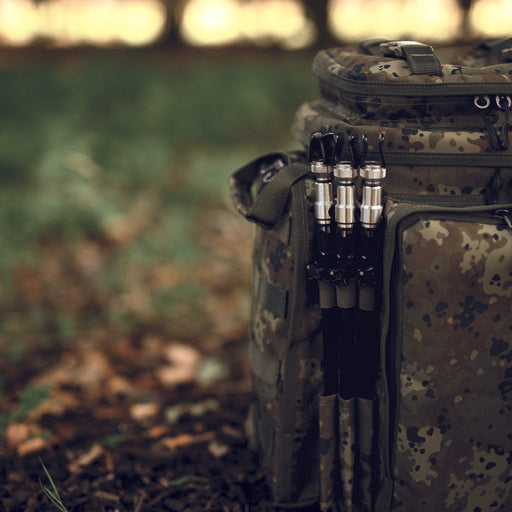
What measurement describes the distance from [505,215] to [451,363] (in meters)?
0.44

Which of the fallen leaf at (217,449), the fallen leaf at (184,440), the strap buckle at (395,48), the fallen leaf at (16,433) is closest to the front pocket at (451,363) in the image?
the strap buckle at (395,48)

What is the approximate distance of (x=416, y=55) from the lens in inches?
60.8

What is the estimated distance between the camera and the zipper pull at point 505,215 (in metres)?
1.47

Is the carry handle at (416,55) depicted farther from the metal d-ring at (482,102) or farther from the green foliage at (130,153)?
the green foliage at (130,153)

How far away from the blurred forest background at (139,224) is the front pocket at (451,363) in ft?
2.09

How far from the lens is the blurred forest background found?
221 cm

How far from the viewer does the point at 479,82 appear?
1488 mm

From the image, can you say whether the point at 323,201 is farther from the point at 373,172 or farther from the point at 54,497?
the point at 54,497

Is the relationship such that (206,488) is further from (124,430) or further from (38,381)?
(38,381)

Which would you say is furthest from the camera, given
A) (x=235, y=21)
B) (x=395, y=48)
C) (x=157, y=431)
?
(x=235, y=21)

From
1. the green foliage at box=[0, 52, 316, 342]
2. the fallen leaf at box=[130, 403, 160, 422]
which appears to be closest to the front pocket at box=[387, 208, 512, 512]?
the fallen leaf at box=[130, 403, 160, 422]

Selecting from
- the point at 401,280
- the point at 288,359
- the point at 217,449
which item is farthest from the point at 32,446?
the point at 401,280

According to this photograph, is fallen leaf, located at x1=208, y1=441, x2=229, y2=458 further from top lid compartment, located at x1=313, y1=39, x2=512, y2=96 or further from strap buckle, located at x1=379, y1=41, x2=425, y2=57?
strap buckle, located at x1=379, y1=41, x2=425, y2=57

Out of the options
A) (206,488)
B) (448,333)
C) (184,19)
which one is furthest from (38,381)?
(184,19)
